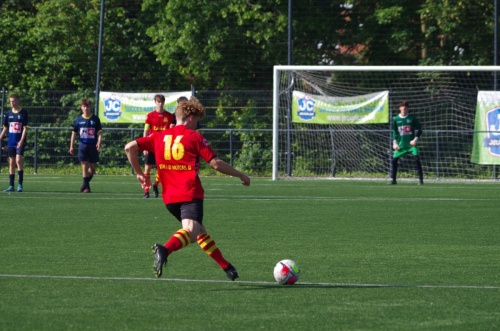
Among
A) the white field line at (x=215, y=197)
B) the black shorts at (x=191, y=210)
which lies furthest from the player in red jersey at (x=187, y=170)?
the white field line at (x=215, y=197)

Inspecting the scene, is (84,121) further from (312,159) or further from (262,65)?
(262,65)

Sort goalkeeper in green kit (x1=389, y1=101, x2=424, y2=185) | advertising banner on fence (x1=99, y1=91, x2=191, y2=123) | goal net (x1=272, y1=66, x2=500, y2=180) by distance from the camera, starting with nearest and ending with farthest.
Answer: goalkeeper in green kit (x1=389, y1=101, x2=424, y2=185) < goal net (x1=272, y1=66, x2=500, y2=180) < advertising banner on fence (x1=99, y1=91, x2=191, y2=123)

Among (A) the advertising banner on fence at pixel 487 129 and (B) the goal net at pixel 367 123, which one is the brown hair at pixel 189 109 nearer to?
(B) the goal net at pixel 367 123

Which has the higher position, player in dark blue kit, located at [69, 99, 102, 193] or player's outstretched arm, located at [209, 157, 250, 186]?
player in dark blue kit, located at [69, 99, 102, 193]

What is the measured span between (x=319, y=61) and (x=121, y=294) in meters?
25.3

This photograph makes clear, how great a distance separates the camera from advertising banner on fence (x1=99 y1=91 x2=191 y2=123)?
29953mm

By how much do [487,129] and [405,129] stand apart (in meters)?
3.55

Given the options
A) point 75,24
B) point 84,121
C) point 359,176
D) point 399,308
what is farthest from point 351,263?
point 75,24

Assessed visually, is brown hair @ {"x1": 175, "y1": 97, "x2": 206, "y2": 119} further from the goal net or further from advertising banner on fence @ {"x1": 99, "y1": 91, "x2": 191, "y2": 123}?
advertising banner on fence @ {"x1": 99, "y1": 91, "x2": 191, "y2": 123}

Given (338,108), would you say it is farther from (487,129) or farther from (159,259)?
(159,259)

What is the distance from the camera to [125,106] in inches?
1189

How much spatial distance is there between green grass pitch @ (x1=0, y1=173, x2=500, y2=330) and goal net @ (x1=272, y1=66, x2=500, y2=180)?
944 cm

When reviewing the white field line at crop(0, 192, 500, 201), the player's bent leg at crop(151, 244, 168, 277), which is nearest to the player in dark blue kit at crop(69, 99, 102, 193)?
the white field line at crop(0, 192, 500, 201)

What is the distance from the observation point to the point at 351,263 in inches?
384
